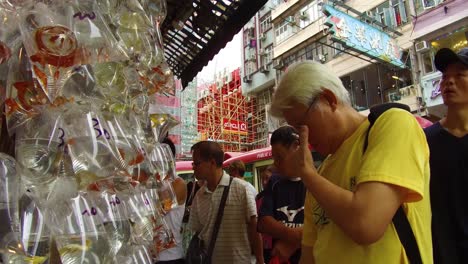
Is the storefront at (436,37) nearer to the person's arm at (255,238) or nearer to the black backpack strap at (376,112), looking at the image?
the person's arm at (255,238)

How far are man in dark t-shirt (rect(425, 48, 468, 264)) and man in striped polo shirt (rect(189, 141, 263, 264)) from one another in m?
1.25

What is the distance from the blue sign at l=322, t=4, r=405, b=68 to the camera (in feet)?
33.5

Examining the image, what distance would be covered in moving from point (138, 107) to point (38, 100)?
383 millimetres

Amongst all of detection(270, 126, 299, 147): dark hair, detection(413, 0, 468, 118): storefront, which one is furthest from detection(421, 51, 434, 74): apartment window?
detection(270, 126, 299, 147): dark hair

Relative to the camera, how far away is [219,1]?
189cm

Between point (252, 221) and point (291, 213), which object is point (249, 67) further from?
point (291, 213)

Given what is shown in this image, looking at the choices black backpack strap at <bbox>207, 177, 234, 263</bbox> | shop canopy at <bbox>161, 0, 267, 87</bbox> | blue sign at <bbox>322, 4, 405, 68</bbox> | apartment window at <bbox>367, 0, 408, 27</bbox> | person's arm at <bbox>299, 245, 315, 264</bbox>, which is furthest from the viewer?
apartment window at <bbox>367, 0, 408, 27</bbox>

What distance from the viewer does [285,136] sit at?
207 cm

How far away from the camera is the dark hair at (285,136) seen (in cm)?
205

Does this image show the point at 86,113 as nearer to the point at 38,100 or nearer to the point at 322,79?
the point at 38,100

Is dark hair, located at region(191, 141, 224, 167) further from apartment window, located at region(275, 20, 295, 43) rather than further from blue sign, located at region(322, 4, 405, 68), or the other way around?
apartment window, located at region(275, 20, 295, 43)

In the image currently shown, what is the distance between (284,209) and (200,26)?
50.2 inches

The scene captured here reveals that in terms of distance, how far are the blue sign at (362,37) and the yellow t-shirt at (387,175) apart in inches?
388

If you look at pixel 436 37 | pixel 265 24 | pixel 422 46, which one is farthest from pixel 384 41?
pixel 265 24
